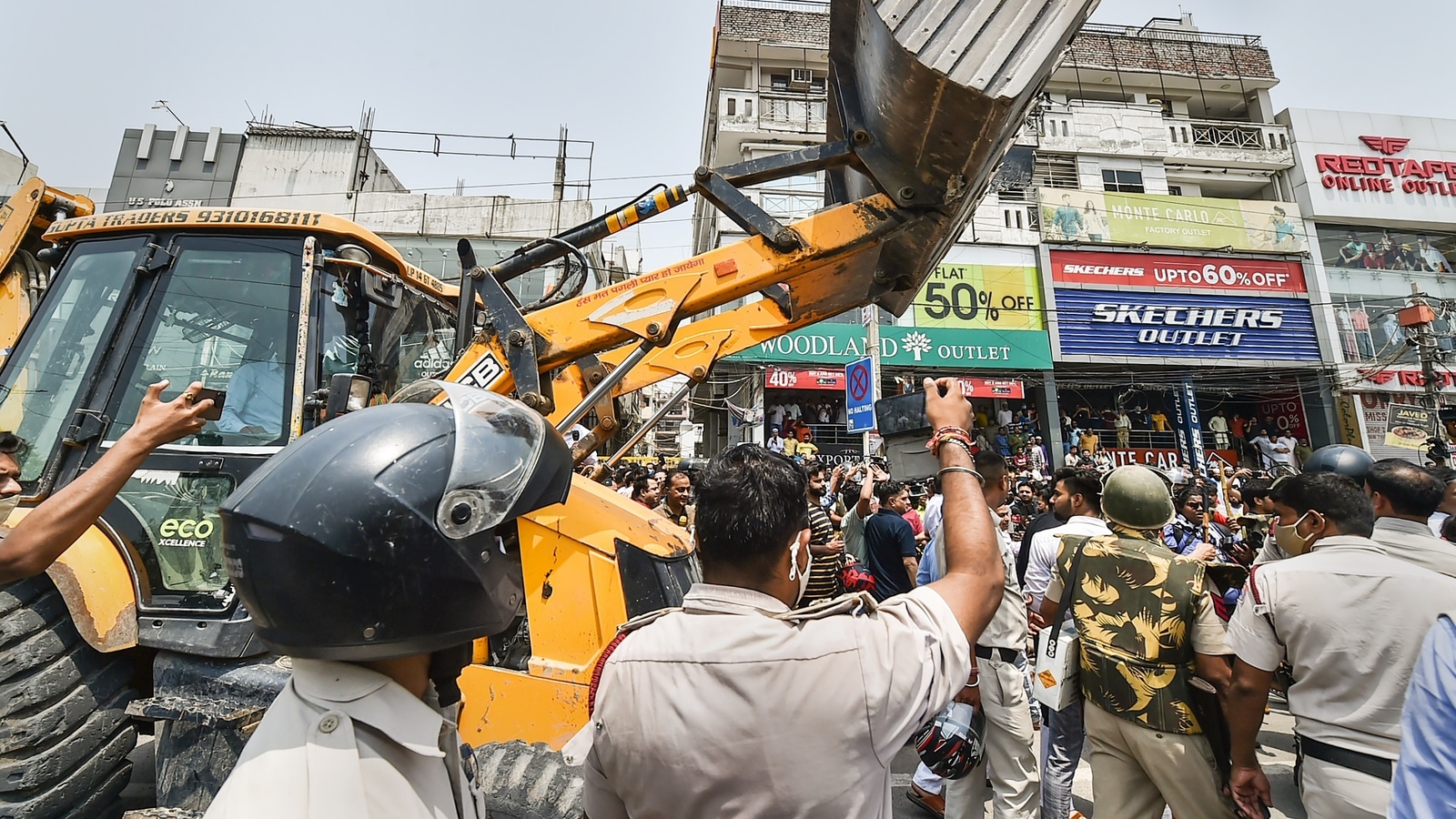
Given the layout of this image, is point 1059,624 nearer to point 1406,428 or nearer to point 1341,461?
point 1341,461

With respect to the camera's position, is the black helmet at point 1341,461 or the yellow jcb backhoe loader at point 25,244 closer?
the yellow jcb backhoe loader at point 25,244

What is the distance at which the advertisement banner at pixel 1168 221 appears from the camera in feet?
63.5

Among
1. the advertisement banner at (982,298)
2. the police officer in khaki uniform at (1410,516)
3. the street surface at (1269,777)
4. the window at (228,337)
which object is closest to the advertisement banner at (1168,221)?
the advertisement banner at (982,298)

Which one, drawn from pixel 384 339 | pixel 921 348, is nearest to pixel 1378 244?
pixel 921 348

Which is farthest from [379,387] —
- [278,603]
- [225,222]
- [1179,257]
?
[1179,257]

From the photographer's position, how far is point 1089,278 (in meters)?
19.0

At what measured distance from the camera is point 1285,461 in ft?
60.5

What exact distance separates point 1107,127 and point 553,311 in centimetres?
2463

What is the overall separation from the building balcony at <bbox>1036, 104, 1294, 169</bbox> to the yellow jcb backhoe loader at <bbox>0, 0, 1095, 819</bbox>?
72.3 feet

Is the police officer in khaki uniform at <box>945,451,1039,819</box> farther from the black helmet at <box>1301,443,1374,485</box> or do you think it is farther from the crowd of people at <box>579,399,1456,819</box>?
the black helmet at <box>1301,443,1374,485</box>

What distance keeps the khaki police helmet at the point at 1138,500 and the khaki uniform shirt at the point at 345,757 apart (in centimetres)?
279

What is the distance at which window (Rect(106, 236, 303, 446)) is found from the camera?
2.93 m

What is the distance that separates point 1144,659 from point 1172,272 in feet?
69.3

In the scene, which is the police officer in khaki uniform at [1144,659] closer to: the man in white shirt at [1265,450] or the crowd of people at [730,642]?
the crowd of people at [730,642]
